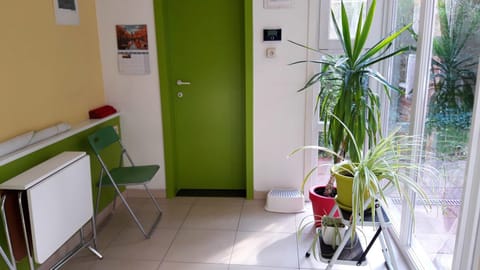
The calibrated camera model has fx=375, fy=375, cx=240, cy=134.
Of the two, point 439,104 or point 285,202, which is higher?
point 439,104

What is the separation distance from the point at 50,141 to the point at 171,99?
133cm

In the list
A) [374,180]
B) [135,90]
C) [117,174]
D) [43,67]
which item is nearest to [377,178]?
[374,180]

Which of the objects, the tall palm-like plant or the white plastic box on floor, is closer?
the tall palm-like plant

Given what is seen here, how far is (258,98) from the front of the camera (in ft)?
11.2

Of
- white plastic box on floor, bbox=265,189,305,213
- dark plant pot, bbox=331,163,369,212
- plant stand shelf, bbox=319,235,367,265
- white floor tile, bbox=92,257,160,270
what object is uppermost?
dark plant pot, bbox=331,163,369,212

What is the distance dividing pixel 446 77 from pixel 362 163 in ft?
2.16

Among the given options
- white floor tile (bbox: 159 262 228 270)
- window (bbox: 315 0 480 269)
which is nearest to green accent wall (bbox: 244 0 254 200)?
white floor tile (bbox: 159 262 228 270)

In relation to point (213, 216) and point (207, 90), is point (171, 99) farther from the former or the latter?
point (213, 216)

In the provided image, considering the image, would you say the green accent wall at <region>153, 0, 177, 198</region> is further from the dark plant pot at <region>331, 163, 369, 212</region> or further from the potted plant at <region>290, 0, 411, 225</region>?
the dark plant pot at <region>331, 163, 369, 212</region>

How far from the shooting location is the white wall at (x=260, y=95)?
10.8 ft

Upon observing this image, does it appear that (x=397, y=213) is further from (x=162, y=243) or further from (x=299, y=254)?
(x=162, y=243)

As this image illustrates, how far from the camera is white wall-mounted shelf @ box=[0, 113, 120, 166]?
213 cm

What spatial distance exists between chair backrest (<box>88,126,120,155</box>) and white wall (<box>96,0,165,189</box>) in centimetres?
42

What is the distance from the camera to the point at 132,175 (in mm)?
3006
